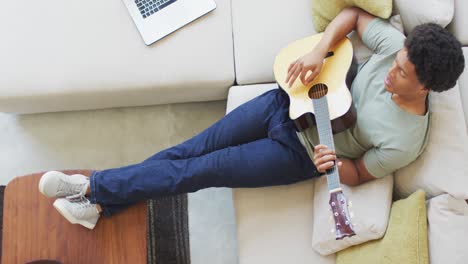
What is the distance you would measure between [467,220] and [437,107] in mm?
342

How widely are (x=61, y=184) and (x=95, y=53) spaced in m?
0.49

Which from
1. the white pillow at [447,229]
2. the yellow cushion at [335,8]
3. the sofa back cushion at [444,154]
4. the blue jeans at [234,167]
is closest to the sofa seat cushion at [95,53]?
the blue jeans at [234,167]

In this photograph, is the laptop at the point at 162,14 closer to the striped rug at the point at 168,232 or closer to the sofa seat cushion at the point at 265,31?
the sofa seat cushion at the point at 265,31

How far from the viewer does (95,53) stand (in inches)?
65.2

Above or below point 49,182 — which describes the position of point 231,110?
above

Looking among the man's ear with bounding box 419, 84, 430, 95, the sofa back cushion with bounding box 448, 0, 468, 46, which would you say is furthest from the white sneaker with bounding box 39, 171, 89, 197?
the sofa back cushion with bounding box 448, 0, 468, 46

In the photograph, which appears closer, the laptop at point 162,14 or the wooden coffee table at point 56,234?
the wooden coffee table at point 56,234

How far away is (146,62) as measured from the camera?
1662 millimetres

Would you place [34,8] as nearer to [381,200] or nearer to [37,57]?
[37,57]

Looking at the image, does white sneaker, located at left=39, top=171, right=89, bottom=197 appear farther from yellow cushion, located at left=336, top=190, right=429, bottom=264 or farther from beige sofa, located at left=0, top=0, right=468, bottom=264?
yellow cushion, located at left=336, top=190, right=429, bottom=264

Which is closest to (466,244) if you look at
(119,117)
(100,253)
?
(100,253)

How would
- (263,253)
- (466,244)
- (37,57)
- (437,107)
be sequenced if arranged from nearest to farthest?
(466,244) < (437,107) < (263,253) < (37,57)

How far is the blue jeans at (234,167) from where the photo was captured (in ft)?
4.93

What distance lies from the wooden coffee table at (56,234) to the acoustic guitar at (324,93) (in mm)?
624
